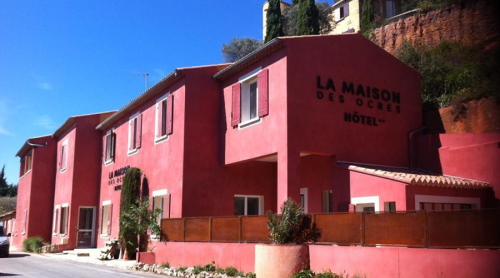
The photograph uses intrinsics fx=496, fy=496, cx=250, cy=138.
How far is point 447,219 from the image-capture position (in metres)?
9.69

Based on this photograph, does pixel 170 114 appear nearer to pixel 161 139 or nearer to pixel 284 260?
pixel 161 139

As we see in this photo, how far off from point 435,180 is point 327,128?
370cm

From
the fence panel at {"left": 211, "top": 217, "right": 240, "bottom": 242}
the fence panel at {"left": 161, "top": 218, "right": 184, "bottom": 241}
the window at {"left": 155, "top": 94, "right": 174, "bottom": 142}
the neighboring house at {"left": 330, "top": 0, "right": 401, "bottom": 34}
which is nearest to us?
the fence panel at {"left": 211, "top": 217, "right": 240, "bottom": 242}

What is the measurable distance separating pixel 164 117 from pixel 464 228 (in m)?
14.1

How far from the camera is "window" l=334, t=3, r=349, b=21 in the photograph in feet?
167

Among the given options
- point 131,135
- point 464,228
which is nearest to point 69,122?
point 131,135

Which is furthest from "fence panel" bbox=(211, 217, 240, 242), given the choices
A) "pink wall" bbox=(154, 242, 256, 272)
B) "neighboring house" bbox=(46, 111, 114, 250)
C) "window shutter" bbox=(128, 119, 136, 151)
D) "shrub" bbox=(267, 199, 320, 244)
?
"neighboring house" bbox=(46, 111, 114, 250)

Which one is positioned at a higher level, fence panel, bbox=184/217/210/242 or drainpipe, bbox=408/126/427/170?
drainpipe, bbox=408/126/427/170

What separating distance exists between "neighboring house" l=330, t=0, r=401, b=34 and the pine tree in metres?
4.86

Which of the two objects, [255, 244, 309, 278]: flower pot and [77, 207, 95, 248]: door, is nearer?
[255, 244, 309, 278]: flower pot

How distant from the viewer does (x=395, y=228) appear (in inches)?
416

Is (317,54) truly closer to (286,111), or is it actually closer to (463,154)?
(286,111)

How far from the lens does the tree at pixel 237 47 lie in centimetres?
6266

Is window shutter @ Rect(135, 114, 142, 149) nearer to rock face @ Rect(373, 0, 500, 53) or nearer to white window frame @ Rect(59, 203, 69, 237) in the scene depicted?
white window frame @ Rect(59, 203, 69, 237)
